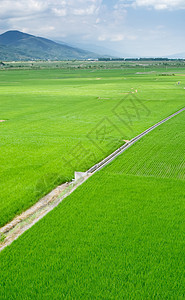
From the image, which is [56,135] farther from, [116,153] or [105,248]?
[105,248]

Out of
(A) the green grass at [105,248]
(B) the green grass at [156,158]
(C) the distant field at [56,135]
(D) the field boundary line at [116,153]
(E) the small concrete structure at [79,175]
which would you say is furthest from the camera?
(D) the field boundary line at [116,153]

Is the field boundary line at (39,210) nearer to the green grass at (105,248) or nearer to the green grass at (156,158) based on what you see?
the green grass at (105,248)

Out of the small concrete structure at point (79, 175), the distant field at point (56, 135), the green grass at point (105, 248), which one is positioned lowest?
the green grass at point (105, 248)

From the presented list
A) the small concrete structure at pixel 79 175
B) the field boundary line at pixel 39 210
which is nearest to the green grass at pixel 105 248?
the field boundary line at pixel 39 210

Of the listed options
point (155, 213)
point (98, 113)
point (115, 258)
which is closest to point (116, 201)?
point (155, 213)

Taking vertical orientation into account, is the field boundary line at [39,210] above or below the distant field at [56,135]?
below

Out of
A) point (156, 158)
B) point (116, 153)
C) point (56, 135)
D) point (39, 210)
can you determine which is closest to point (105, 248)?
point (39, 210)

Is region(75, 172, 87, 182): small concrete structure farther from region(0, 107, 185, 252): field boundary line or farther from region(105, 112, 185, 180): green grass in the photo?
region(105, 112, 185, 180): green grass

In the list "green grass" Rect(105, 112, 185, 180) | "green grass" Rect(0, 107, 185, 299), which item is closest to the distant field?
"green grass" Rect(105, 112, 185, 180)
